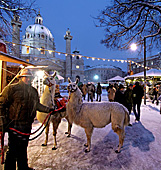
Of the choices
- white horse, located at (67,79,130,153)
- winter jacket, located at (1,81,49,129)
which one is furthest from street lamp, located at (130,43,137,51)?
winter jacket, located at (1,81,49,129)

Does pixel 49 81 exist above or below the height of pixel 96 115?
above

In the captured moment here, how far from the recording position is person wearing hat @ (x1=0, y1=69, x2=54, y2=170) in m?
1.88

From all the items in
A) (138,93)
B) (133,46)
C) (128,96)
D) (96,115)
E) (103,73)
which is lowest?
(96,115)

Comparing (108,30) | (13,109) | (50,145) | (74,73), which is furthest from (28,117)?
(74,73)

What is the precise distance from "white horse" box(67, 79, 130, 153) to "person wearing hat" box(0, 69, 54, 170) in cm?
128

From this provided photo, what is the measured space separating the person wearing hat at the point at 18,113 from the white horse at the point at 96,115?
1.28m

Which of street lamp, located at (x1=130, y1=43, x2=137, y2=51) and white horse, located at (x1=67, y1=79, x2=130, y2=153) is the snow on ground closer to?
white horse, located at (x1=67, y1=79, x2=130, y2=153)

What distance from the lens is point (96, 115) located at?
3012 millimetres

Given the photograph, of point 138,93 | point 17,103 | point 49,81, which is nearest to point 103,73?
point 138,93

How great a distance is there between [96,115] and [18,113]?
1.94 meters

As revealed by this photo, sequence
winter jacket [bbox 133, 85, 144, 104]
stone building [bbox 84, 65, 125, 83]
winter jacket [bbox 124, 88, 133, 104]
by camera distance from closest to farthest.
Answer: winter jacket [bbox 124, 88, 133, 104], winter jacket [bbox 133, 85, 144, 104], stone building [bbox 84, 65, 125, 83]

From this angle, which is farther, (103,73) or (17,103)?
(103,73)

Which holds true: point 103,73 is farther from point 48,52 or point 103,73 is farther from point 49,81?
point 49,81

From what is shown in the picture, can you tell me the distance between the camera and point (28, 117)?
6.56 ft
